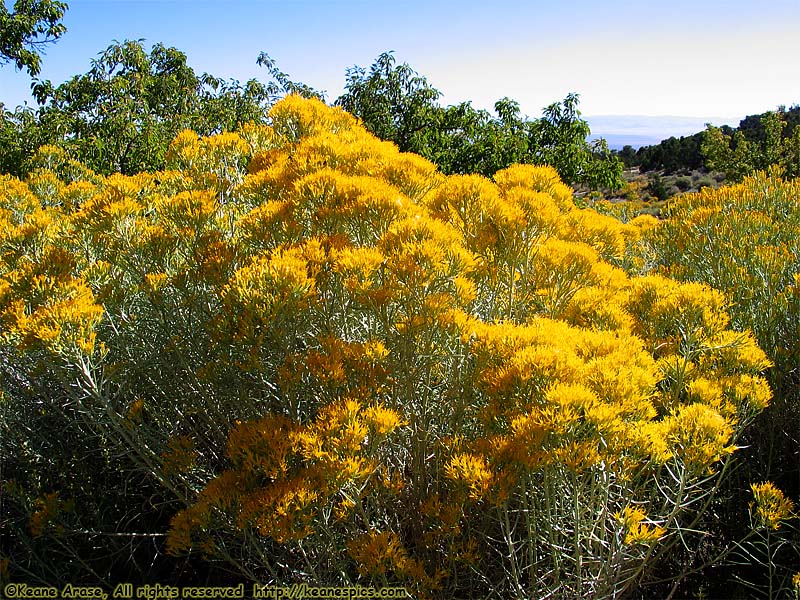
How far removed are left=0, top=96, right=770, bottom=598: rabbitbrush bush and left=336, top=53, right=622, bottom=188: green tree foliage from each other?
717cm

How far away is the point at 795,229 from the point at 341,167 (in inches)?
126

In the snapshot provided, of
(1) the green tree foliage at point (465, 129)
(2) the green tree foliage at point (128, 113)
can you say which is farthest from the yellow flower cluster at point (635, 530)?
(1) the green tree foliage at point (465, 129)

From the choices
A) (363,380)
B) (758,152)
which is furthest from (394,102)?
(758,152)

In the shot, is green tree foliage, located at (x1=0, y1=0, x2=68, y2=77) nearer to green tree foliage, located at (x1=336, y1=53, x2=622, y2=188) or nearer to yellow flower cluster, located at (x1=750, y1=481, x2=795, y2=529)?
green tree foliage, located at (x1=336, y1=53, x2=622, y2=188)

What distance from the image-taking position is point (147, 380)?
109 inches

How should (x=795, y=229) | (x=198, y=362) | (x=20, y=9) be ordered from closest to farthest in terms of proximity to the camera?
(x=198, y=362) → (x=795, y=229) → (x=20, y=9)

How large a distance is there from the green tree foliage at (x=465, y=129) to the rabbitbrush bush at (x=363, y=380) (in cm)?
717

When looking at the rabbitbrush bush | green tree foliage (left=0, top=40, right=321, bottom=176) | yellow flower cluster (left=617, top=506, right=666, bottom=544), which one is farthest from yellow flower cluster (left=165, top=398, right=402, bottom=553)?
green tree foliage (left=0, top=40, right=321, bottom=176)

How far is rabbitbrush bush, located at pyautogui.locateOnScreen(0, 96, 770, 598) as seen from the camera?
181 cm

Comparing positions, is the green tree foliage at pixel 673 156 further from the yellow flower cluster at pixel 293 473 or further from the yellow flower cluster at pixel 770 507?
the yellow flower cluster at pixel 293 473

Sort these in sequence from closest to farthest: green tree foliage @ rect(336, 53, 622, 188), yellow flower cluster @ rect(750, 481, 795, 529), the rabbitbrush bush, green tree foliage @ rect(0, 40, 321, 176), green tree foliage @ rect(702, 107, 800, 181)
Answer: the rabbitbrush bush
yellow flower cluster @ rect(750, 481, 795, 529)
green tree foliage @ rect(0, 40, 321, 176)
green tree foliage @ rect(336, 53, 622, 188)
green tree foliage @ rect(702, 107, 800, 181)

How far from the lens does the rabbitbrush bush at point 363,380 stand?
181cm

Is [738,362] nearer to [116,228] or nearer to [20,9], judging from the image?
[116,228]

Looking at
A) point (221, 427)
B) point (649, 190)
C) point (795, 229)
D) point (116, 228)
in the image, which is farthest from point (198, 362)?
point (649, 190)
